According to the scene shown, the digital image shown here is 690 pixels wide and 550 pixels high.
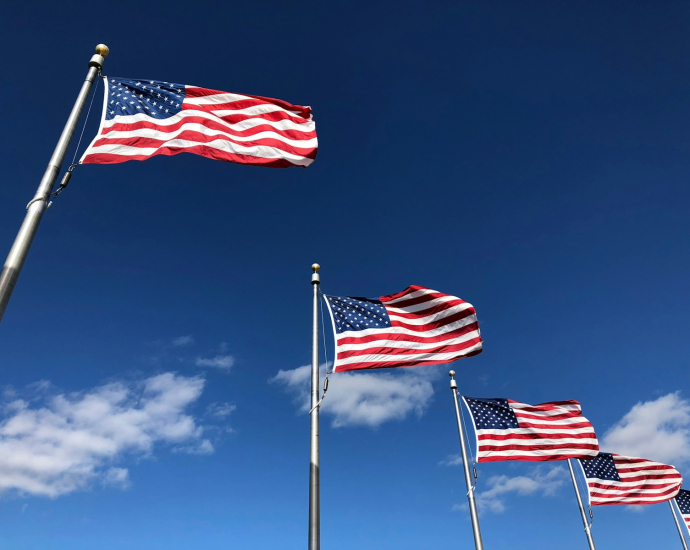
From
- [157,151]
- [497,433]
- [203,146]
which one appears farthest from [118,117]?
[497,433]

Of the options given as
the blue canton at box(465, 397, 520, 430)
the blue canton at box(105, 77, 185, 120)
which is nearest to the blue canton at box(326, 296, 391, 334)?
the blue canton at box(105, 77, 185, 120)

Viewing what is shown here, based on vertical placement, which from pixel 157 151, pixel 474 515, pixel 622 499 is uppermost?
pixel 157 151

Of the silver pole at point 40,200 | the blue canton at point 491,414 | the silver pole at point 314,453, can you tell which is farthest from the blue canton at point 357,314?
the silver pole at point 40,200

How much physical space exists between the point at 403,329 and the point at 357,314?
1762mm

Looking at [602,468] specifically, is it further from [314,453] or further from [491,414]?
[314,453]

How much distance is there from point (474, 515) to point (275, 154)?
15124 mm

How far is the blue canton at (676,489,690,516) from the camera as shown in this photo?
1506 inches

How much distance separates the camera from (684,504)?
126 ft

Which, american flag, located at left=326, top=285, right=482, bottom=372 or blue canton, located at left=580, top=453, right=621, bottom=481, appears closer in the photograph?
american flag, located at left=326, top=285, right=482, bottom=372

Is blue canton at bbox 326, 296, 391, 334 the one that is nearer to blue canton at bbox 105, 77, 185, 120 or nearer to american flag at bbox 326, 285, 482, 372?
american flag at bbox 326, 285, 482, 372

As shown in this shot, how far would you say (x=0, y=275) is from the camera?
7531 mm

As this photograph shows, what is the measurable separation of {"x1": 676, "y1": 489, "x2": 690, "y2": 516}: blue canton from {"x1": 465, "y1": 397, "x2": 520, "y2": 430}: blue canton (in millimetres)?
26118

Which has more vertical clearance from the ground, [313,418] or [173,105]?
[173,105]

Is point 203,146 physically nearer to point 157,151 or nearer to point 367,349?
point 157,151
